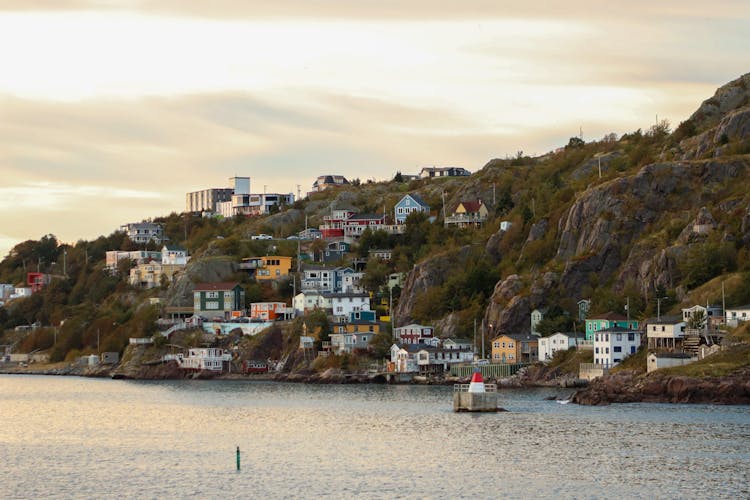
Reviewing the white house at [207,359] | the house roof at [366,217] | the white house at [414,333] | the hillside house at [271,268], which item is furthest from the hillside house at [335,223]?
the white house at [414,333]

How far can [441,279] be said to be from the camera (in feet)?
427

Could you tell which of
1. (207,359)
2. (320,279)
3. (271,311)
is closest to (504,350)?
(207,359)

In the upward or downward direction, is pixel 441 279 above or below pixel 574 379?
above

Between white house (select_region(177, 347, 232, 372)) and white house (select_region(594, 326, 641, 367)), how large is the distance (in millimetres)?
44860

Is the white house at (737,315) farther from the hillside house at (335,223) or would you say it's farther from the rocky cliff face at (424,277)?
the hillside house at (335,223)

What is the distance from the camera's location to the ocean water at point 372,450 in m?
47.6

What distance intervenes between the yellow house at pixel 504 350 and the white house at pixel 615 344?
1211 cm

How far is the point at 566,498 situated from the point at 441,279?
85.5 meters

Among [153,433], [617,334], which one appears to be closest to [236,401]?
[153,433]

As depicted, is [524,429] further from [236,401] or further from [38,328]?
[38,328]

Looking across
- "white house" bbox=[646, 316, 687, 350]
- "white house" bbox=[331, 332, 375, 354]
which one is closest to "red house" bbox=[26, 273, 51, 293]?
"white house" bbox=[331, 332, 375, 354]

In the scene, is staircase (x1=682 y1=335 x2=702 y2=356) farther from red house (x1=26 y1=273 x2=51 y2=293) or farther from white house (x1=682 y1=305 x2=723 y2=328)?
red house (x1=26 y1=273 x2=51 y2=293)

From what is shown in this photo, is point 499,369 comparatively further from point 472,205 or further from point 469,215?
point 472,205

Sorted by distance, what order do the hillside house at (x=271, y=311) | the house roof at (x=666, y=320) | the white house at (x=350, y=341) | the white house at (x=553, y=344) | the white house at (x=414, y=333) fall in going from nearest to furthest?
the house roof at (x=666, y=320)
the white house at (x=553, y=344)
the white house at (x=414, y=333)
the white house at (x=350, y=341)
the hillside house at (x=271, y=311)
